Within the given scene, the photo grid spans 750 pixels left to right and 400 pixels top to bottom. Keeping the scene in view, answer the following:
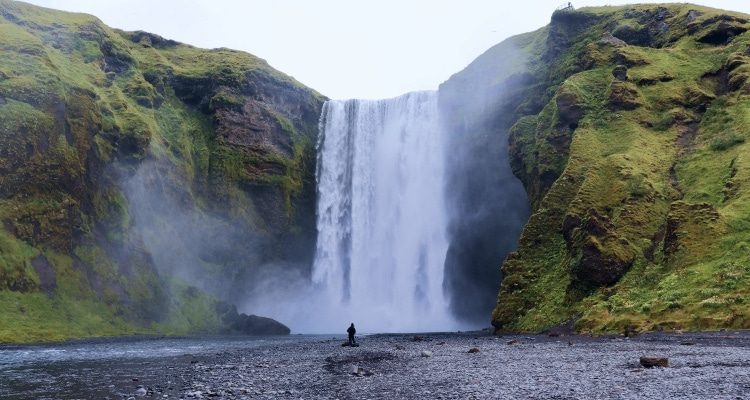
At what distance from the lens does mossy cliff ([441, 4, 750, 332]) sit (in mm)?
38188

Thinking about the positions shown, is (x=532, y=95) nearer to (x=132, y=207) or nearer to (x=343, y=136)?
(x=343, y=136)

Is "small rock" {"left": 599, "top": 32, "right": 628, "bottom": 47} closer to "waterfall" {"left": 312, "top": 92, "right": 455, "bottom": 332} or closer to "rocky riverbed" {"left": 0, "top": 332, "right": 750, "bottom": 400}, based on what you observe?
A: "waterfall" {"left": 312, "top": 92, "right": 455, "bottom": 332}

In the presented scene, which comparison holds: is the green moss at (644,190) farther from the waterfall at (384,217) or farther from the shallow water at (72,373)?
the shallow water at (72,373)

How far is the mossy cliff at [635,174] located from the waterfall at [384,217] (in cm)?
1723

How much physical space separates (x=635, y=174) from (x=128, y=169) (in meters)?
58.9

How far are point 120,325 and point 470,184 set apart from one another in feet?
153

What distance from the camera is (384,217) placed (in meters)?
88.4

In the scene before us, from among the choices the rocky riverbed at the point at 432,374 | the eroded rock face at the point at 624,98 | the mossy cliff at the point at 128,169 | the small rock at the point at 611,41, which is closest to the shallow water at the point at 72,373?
the rocky riverbed at the point at 432,374

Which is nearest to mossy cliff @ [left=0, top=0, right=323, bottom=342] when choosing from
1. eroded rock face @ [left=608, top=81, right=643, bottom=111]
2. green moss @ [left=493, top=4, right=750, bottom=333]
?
green moss @ [left=493, top=4, right=750, bottom=333]

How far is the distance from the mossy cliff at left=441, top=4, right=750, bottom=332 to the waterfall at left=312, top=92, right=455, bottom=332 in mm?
17233

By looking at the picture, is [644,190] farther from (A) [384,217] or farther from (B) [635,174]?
(A) [384,217]

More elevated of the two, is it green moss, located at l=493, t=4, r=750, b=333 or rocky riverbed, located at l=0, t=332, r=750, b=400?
green moss, located at l=493, t=4, r=750, b=333

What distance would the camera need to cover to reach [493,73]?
86938 millimetres

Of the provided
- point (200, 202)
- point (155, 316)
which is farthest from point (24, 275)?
point (200, 202)
